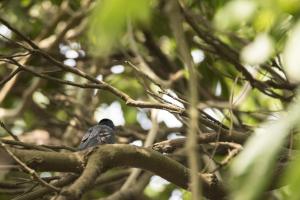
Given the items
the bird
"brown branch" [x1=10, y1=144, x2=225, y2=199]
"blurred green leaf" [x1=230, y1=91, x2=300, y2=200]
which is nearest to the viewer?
"blurred green leaf" [x1=230, y1=91, x2=300, y2=200]

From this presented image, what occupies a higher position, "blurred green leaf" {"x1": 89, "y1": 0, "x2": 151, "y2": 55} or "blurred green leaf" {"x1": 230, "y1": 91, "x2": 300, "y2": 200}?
"blurred green leaf" {"x1": 89, "y1": 0, "x2": 151, "y2": 55}

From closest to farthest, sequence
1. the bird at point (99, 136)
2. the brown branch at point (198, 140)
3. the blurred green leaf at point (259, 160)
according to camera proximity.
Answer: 1. the blurred green leaf at point (259, 160)
2. the brown branch at point (198, 140)
3. the bird at point (99, 136)

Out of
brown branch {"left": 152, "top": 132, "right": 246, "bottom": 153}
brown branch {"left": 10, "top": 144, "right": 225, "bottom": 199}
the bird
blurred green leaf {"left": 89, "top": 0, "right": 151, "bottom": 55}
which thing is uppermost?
the bird

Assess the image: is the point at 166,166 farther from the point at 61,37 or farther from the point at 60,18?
the point at 60,18

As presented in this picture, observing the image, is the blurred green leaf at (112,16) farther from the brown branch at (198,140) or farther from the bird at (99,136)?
the bird at (99,136)

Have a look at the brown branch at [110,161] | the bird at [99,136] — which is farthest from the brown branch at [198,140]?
the bird at [99,136]

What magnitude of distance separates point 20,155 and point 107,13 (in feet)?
5.23

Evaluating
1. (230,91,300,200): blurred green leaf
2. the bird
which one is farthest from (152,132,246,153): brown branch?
(230,91,300,200): blurred green leaf

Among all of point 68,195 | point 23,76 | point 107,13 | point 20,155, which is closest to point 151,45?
point 23,76

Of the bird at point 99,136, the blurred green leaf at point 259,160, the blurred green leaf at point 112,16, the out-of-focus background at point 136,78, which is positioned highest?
the out-of-focus background at point 136,78

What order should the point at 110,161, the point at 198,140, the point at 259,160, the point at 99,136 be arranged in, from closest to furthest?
the point at 259,160, the point at 110,161, the point at 198,140, the point at 99,136

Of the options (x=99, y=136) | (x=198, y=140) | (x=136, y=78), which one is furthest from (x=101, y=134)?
(x=198, y=140)

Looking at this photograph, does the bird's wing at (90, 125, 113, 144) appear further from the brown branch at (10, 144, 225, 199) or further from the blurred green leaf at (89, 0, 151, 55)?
the blurred green leaf at (89, 0, 151, 55)

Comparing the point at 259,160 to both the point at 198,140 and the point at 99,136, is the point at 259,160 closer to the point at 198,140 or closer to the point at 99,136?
the point at 198,140
